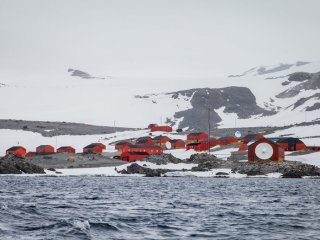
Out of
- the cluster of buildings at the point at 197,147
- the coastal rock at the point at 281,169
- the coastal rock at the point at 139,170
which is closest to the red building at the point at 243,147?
the cluster of buildings at the point at 197,147

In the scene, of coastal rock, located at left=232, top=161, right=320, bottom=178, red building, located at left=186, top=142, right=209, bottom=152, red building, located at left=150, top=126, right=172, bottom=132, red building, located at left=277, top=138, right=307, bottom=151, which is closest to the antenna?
coastal rock, located at left=232, top=161, right=320, bottom=178

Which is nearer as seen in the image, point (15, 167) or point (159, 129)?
point (15, 167)

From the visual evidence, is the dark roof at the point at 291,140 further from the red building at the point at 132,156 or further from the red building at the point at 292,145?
the red building at the point at 132,156

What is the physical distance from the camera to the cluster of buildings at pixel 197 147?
95062 mm

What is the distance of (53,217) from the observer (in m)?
25.3

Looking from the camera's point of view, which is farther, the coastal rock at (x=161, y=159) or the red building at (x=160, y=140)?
the red building at (x=160, y=140)

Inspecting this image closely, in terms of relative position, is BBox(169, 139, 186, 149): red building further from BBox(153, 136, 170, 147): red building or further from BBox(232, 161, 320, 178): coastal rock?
BBox(232, 161, 320, 178): coastal rock

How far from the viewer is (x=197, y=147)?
5226 inches

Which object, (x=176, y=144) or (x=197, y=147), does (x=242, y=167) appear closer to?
(x=197, y=147)

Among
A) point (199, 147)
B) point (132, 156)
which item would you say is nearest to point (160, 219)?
point (132, 156)

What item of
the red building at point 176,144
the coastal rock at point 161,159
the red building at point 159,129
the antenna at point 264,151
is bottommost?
the coastal rock at point 161,159

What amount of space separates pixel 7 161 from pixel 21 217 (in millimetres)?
68957

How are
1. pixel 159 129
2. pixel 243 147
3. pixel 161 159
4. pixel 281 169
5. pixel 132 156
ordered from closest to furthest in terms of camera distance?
pixel 281 169
pixel 161 159
pixel 132 156
pixel 243 147
pixel 159 129

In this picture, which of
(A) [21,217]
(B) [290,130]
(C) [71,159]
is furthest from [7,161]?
(B) [290,130]
